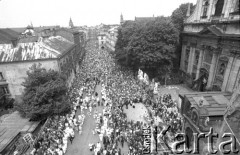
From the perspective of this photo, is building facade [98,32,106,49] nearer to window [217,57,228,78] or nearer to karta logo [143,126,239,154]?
window [217,57,228,78]

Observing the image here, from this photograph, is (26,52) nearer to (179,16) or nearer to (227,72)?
(227,72)

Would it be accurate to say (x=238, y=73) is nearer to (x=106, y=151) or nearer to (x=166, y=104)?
(x=166, y=104)

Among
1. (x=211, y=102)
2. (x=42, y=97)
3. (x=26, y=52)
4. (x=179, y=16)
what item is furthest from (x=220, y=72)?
(x=26, y=52)

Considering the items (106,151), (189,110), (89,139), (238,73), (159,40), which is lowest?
(89,139)

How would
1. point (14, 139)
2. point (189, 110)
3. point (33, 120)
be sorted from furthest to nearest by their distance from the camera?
point (33, 120) → point (14, 139) → point (189, 110)

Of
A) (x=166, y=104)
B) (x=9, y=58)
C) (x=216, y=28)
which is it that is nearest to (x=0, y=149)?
Result: (x=9, y=58)

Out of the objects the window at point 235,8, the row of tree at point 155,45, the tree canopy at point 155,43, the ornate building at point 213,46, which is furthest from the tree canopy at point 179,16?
the window at point 235,8

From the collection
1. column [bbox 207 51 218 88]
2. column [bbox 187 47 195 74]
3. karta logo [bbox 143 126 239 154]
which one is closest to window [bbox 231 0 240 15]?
column [bbox 207 51 218 88]
